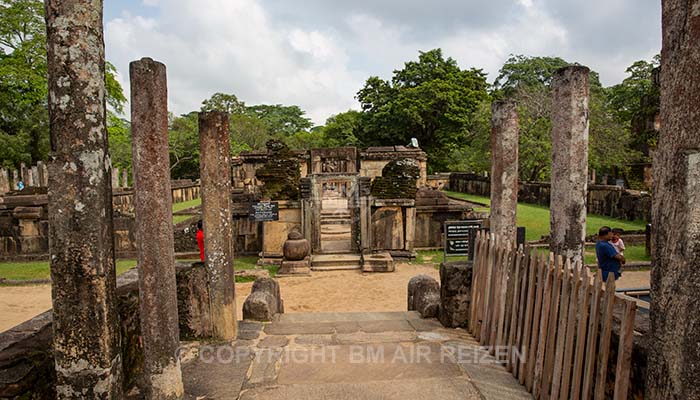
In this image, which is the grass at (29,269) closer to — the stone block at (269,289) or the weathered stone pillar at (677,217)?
the stone block at (269,289)

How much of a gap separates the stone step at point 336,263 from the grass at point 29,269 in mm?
4738

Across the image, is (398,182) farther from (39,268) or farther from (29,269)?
(29,269)

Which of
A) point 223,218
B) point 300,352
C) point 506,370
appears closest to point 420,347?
point 506,370

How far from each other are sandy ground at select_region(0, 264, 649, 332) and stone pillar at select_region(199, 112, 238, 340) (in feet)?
9.30

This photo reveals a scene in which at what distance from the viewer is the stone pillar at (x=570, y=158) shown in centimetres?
393

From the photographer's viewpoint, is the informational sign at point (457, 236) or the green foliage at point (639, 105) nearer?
the informational sign at point (457, 236)

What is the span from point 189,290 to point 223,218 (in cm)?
82

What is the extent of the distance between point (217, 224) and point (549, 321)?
318cm

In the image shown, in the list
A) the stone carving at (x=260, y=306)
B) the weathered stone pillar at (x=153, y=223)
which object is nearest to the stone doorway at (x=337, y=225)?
the stone carving at (x=260, y=306)

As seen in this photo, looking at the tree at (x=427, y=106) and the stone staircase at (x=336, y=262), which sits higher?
the tree at (x=427, y=106)

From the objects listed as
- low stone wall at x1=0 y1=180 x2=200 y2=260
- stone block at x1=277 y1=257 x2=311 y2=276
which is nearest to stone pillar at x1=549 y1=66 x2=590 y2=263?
stone block at x1=277 y1=257 x2=311 y2=276

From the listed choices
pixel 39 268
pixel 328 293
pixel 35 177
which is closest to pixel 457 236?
pixel 328 293

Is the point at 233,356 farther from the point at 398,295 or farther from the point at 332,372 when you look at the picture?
the point at 398,295

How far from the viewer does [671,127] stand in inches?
77.0
